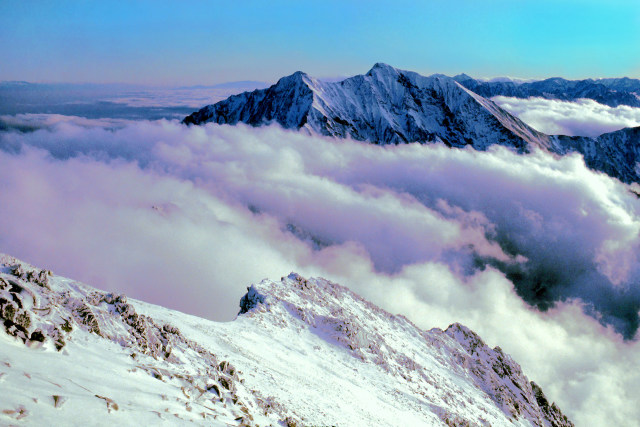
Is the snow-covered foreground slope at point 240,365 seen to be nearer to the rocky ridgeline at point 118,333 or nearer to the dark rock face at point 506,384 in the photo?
the rocky ridgeline at point 118,333

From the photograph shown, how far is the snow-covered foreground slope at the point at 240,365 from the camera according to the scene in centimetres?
1300

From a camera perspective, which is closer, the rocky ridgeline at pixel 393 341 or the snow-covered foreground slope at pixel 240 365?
the snow-covered foreground slope at pixel 240 365

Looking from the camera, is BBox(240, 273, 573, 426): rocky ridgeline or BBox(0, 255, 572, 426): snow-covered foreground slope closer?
BBox(0, 255, 572, 426): snow-covered foreground slope

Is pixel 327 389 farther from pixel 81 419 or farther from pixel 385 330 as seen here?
pixel 385 330

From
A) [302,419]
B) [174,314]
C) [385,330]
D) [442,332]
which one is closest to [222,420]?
[302,419]

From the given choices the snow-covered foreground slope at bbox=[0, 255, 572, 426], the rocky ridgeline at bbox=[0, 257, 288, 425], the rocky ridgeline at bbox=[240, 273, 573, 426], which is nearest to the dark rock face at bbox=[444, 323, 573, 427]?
the rocky ridgeline at bbox=[240, 273, 573, 426]

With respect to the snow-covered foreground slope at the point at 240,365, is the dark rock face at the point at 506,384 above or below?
below

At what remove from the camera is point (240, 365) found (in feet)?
107

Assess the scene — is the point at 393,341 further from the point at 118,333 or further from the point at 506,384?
the point at 118,333

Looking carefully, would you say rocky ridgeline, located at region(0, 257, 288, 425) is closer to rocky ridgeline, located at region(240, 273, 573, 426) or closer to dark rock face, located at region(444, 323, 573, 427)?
rocky ridgeline, located at region(240, 273, 573, 426)

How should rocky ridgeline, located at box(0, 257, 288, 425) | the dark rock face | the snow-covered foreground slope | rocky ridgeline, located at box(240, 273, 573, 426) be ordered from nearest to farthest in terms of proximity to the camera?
1. the snow-covered foreground slope
2. rocky ridgeline, located at box(0, 257, 288, 425)
3. rocky ridgeline, located at box(240, 273, 573, 426)
4. the dark rock face

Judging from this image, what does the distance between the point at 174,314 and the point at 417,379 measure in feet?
140

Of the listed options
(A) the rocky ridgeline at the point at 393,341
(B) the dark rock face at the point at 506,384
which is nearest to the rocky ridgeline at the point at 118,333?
(A) the rocky ridgeline at the point at 393,341

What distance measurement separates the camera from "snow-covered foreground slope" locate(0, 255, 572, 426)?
13.0 meters
